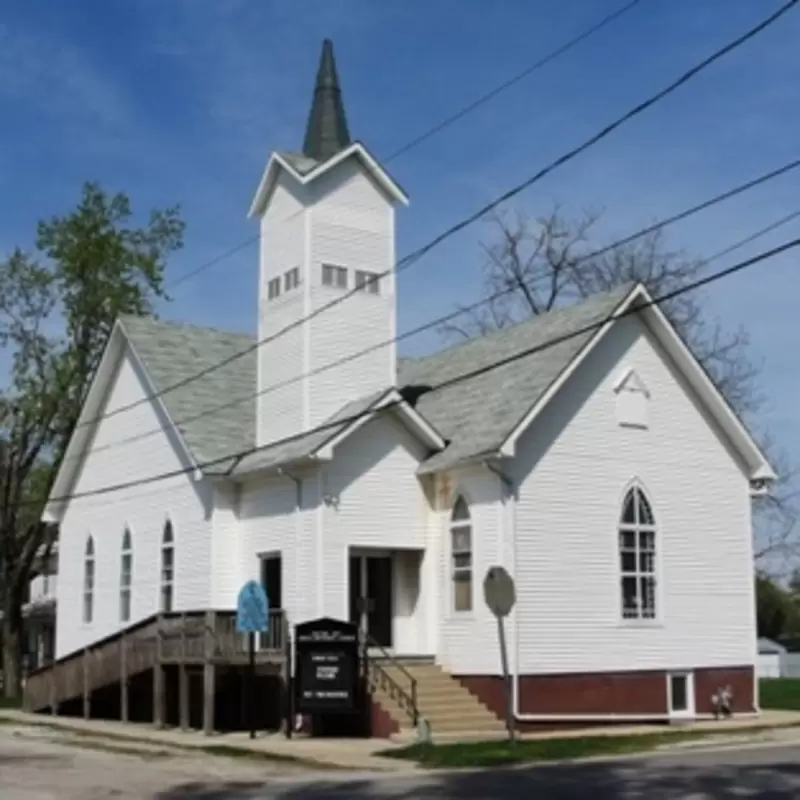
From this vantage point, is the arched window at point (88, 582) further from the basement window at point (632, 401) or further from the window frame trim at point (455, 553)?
the basement window at point (632, 401)

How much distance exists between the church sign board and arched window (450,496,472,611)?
341 centimetres

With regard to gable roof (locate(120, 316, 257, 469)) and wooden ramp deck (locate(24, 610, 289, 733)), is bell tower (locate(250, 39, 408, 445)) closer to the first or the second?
gable roof (locate(120, 316, 257, 469))

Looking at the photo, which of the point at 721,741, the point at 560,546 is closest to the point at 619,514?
the point at 560,546

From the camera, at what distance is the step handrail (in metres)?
25.9

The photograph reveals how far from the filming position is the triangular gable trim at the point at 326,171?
3088 centimetres

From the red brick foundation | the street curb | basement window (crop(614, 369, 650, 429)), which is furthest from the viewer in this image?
basement window (crop(614, 369, 650, 429))

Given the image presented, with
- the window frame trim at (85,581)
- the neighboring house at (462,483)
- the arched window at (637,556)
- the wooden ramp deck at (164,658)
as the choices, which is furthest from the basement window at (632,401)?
the window frame trim at (85,581)

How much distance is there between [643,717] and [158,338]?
1497cm

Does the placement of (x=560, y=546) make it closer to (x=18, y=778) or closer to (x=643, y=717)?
(x=643, y=717)

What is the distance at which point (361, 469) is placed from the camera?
28844 mm

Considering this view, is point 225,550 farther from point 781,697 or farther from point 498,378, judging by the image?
point 781,697

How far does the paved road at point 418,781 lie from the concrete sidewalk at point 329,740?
1000 mm

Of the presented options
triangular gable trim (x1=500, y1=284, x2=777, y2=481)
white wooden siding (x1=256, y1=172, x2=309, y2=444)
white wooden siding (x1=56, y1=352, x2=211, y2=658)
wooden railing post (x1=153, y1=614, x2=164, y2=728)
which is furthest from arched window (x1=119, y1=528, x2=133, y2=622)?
triangular gable trim (x1=500, y1=284, x2=777, y2=481)

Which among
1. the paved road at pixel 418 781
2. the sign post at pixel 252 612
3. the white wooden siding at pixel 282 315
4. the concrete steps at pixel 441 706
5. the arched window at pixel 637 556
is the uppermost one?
the white wooden siding at pixel 282 315
